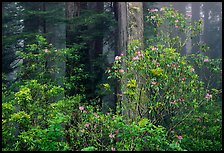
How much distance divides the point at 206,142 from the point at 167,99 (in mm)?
1546

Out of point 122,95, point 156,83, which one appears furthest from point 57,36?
point 156,83

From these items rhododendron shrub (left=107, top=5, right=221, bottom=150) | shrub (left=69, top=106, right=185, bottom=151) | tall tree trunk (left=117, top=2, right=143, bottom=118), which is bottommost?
shrub (left=69, top=106, right=185, bottom=151)

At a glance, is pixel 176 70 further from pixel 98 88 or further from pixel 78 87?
pixel 98 88

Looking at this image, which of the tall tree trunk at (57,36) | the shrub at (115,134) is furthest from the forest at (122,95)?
the tall tree trunk at (57,36)

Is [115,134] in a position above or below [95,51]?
below

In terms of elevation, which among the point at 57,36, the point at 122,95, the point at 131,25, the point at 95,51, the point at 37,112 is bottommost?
the point at 37,112

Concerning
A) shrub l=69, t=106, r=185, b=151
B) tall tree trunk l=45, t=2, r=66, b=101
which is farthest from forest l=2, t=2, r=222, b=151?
tall tree trunk l=45, t=2, r=66, b=101

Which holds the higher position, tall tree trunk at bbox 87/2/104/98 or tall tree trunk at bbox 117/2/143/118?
tall tree trunk at bbox 117/2/143/118

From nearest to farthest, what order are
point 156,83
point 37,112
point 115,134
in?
1. point 115,134
2. point 156,83
3. point 37,112

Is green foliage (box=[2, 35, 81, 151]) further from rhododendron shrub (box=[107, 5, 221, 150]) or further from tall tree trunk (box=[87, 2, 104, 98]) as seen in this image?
tall tree trunk (box=[87, 2, 104, 98])

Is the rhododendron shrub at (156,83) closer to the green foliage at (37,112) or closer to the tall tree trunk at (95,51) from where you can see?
the green foliage at (37,112)

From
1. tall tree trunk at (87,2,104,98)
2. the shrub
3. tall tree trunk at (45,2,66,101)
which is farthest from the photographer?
tall tree trunk at (87,2,104,98)

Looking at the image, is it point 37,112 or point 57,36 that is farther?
point 57,36

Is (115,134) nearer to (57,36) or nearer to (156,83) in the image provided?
(156,83)
